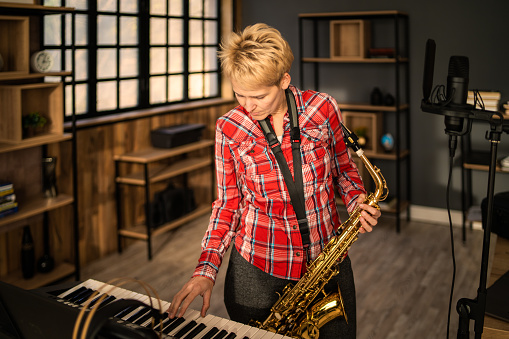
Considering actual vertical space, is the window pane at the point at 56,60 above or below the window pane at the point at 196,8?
below

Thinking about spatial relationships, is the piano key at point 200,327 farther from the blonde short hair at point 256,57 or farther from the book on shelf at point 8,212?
the book on shelf at point 8,212


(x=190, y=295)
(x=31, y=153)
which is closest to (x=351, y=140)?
(x=190, y=295)

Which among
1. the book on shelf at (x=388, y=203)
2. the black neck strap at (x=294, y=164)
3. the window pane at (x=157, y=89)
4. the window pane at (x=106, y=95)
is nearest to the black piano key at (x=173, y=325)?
the black neck strap at (x=294, y=164)

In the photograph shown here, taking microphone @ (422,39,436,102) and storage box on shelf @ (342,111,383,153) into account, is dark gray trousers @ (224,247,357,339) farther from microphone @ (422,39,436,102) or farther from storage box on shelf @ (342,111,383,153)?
storage box on shelf @ (342,111,383,153)

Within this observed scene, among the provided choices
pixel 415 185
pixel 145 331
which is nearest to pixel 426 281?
pixel 415 185

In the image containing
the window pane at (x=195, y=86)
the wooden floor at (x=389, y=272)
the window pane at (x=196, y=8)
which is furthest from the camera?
the window pane at (x=195, y=86)

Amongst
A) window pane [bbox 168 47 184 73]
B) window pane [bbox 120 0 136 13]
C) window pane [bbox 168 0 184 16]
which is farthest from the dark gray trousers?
window pane [bbox 168 0 184 16]

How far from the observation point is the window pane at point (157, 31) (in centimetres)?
499

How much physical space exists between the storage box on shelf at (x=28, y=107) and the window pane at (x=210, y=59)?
2482 mm

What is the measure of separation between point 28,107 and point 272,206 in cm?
250

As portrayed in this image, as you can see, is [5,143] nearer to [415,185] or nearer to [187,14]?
[187,14]

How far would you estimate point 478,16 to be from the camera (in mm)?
4961

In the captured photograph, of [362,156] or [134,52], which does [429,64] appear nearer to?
[362,156]

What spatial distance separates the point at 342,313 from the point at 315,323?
0.11 m
